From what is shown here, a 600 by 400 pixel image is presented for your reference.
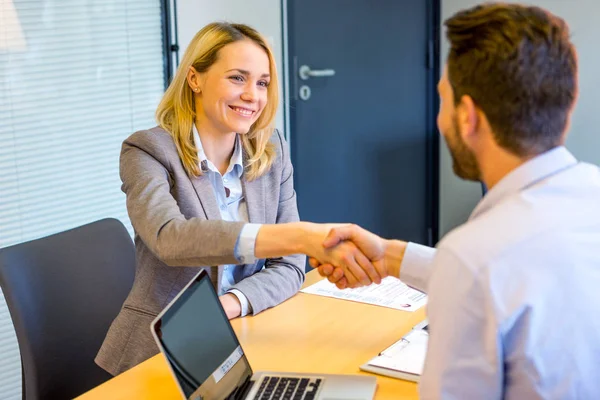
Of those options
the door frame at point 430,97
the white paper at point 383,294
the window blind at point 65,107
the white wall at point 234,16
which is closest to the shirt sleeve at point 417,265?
the white paper at point 383,294

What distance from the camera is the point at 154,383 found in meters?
1.65

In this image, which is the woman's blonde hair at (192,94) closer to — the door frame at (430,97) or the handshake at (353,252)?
the handshake at (353,252)

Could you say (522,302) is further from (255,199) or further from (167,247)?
(255,199)

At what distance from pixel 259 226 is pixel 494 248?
2.83 ft

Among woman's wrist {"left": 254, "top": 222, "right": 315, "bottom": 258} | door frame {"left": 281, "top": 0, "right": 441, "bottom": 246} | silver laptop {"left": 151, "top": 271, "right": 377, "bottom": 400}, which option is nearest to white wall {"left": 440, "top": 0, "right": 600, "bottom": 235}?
door frame {"left": 281, "top": 0, "right": 441, "bottom": 246}

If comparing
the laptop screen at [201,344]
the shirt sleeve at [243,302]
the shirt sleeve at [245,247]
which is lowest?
the shirt sleeve at [243,302]

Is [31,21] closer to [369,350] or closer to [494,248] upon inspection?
[369,350]

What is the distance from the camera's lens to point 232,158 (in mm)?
2312

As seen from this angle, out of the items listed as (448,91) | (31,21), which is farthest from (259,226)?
(31,21)

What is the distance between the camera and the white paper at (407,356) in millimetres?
1658

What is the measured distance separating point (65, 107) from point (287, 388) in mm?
2136

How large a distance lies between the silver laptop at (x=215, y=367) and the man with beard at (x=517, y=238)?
1.37 ft

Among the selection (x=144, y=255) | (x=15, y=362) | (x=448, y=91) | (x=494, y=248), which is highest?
(x=448, y=91)

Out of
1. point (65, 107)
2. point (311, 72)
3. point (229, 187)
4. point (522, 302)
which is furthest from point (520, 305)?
point (311, 72)
